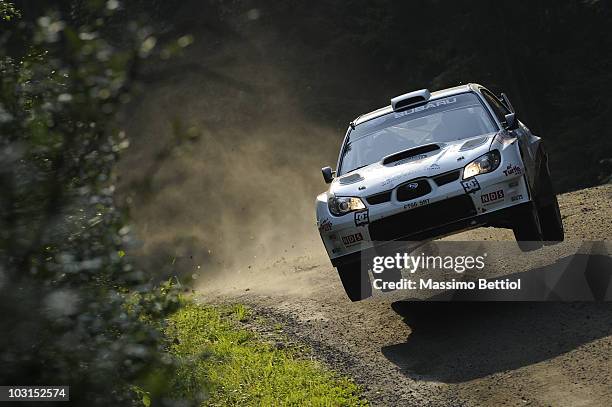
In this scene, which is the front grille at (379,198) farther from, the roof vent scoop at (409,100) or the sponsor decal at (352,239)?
the roof vent scoop at (409,100)

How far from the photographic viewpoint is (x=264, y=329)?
11.1m

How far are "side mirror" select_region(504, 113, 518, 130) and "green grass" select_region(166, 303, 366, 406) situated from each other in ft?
10.8

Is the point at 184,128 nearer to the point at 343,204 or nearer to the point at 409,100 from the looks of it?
the point at 343,204

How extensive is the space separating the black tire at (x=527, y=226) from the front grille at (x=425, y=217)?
1.68ft

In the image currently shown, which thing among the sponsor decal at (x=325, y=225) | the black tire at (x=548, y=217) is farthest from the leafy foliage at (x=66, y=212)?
the black tire at (x=548, y=217)

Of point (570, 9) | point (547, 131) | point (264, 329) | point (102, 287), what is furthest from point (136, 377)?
point (570, 9)

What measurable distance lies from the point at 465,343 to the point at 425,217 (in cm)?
124

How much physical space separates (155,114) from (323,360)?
28.3m

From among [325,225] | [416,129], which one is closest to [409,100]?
[416,129]

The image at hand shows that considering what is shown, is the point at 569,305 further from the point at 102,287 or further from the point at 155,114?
the point at 155,114

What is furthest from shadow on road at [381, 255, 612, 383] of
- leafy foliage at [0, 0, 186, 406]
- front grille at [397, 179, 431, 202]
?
leafy foliage at [0, 0, 186, 406]

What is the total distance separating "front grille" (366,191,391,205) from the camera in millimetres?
9105

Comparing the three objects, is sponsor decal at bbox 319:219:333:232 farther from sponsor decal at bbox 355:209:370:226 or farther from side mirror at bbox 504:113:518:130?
side mirror at bbox 504:113:518:130

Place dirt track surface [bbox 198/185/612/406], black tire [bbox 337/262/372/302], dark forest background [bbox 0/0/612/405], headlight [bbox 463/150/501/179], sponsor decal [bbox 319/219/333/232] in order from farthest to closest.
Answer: black tire [bbox 337/262/372/302], sponsor decal [bbox 319/219/333/232], headlight [bbox 463/150/501/179], dirt track surface [bbox 198/185/612/406], dark forest background [bbox 0/0/612/405]
